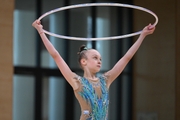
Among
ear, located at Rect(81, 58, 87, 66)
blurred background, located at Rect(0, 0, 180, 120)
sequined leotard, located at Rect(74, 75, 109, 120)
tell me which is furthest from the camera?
blurred background, located at Rect(0, 0, 180, 120)

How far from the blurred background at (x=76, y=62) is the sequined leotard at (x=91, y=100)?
4.36m

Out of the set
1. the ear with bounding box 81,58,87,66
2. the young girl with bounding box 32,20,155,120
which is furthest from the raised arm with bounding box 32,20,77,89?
the ear with bounding box 81,58,87,66

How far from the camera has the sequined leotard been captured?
13.3 ft

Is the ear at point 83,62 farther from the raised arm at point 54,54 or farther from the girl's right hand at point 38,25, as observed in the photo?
the girl's right hand at point 38,25

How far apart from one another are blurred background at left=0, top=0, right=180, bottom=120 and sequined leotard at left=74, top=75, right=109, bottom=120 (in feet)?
14.3

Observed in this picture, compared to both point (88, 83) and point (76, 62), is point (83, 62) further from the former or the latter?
point (76, 62)

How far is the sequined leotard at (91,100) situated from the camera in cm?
405

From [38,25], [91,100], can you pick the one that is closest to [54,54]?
[38,25]

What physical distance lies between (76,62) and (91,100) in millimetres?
5590

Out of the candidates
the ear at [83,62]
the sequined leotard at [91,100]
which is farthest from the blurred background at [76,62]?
the sequined leotard at [91,100]

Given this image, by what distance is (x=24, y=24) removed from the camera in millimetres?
8797

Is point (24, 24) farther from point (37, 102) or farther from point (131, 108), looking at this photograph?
point (131, 108)

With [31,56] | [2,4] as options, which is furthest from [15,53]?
[2,4]

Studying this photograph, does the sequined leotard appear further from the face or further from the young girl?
the face
